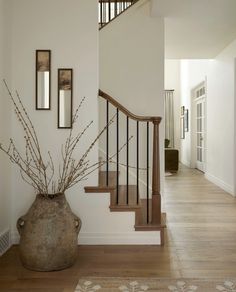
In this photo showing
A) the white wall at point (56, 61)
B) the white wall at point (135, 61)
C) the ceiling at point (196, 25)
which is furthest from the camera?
the white wall at point (135, 61)

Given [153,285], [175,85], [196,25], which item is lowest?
[153,285]

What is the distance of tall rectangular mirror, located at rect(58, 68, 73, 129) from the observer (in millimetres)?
2914

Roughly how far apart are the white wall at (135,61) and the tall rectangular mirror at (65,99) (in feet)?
4.34

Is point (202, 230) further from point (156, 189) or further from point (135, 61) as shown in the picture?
point (135, 61)

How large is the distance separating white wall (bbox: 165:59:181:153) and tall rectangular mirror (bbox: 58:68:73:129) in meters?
8.42

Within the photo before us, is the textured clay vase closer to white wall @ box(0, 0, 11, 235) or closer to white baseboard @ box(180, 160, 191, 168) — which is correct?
white wall @ box(0, 0, 11, 235)

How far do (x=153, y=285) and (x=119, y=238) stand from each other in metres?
0.84

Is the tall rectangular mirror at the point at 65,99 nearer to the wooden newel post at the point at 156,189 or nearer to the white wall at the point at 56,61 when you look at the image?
the white wall at the point at 56,61

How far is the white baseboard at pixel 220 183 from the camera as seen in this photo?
5.30 m

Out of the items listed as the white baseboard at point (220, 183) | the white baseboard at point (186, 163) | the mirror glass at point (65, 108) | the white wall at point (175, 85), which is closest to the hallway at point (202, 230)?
the white baseboard at point (220, 183)

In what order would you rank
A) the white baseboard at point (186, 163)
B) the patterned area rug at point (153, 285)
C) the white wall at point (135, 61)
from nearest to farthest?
the patterned area rug at point (153, 285), the white wall at point (135, 61), the white baseboard at point (186, 163)

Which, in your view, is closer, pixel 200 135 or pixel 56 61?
pixel 56 61

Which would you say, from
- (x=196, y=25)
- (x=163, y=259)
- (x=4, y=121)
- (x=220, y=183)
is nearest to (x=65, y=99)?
(x=4, y=121)

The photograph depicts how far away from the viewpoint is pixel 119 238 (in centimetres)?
292
